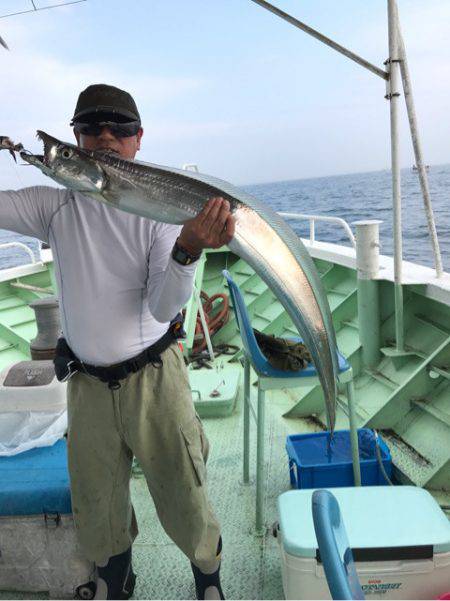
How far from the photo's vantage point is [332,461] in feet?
9.68

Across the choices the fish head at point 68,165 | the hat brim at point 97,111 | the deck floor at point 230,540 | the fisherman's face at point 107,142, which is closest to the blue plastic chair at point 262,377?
the deck floor at point 230,540

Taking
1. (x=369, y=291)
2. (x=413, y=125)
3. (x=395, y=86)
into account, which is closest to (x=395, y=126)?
(x=413, y=125)

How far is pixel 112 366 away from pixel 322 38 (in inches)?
93.3

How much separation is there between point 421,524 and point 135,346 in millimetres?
1388

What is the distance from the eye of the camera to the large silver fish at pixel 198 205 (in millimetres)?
1365

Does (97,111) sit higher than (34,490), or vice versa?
(97,111)

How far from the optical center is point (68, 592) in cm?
231

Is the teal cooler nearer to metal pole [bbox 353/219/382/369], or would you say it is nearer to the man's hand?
the man's hand

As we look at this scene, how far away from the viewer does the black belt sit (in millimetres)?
1950

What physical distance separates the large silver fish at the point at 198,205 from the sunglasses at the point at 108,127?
0.42 m

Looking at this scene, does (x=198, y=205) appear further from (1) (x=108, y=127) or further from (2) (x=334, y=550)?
(2) (x=334, y=550)

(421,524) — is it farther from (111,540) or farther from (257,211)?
(257,211)

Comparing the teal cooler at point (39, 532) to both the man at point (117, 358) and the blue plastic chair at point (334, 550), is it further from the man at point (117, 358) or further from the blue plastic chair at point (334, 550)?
the blue plastic chair at point (334, 550)

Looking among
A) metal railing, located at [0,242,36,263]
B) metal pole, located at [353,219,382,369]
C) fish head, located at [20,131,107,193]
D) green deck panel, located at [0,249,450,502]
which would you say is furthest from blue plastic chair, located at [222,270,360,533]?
metal railing, located at [0,242,36,263]
